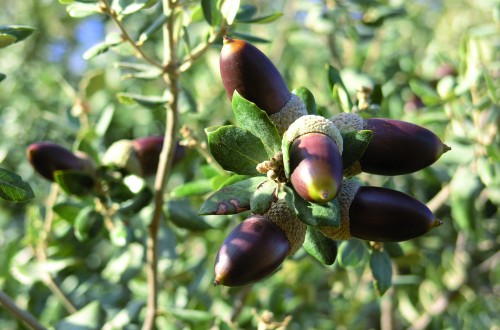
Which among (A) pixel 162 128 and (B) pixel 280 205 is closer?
(B) pixel 280 205

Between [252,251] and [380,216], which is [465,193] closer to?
[380,216]

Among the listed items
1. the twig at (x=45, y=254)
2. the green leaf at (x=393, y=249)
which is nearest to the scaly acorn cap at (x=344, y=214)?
the green leaf at (x=393, y=249)

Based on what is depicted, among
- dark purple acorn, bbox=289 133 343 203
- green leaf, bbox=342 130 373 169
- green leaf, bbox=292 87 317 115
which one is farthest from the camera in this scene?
green leaf, bbox=292 87 317 115

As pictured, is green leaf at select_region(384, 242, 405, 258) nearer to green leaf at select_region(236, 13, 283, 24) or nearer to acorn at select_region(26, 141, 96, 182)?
green leaf at select_region(236, 13, 283, 24)

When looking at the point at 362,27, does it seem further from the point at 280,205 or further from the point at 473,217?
the point at 280,205

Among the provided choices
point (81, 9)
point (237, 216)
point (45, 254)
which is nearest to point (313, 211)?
point (237, 216)

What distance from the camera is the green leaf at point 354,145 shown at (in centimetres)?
99

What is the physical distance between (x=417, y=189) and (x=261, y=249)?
181 cm

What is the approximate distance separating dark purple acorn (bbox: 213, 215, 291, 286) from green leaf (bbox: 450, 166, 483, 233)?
1.10 metres

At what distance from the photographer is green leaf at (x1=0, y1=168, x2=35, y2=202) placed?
1084 mm

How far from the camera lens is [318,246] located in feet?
3.67

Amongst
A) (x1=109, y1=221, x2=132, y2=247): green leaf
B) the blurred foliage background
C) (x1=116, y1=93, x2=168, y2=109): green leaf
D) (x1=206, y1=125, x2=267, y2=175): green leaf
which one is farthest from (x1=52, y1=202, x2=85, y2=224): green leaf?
(x1=206, y1=125, x2=267, y2=175): green leaf

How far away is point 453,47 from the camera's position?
13.3ft

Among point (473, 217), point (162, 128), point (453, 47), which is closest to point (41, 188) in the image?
point (162, 128)
